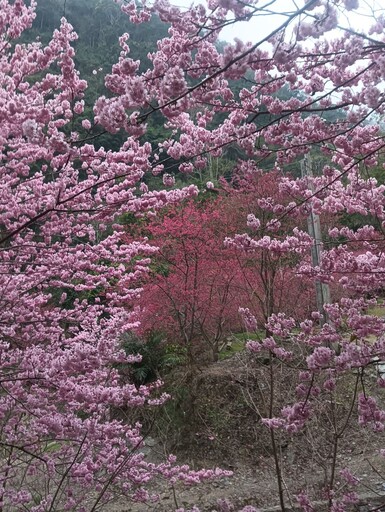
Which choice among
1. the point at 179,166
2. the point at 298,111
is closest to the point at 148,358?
the point at 179,166

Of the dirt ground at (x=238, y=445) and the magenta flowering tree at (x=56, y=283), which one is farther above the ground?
the magenta flowering tree at (x=56, y=283)

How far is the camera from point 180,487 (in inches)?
251

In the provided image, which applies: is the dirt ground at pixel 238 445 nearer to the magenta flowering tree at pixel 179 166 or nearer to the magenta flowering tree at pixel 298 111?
the magenta flowering tree at pixel 179 166

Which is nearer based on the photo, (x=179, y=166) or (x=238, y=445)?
(x=179, y=166)

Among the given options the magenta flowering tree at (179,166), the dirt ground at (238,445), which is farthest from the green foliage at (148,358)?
the magenta flowering tree at (179,166)

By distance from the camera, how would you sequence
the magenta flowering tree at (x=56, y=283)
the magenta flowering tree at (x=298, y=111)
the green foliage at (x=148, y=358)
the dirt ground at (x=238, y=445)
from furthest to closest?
the green foliage at (x=148, y=358), the dirt ground at (x=238, y=445), the magenta flowering tree at (x=56, y=283), the magenta flowering tree at (x=298, y=111)

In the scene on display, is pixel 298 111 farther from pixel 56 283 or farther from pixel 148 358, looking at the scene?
pixel 148 358

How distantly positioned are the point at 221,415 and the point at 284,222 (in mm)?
4629

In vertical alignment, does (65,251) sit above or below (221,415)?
above

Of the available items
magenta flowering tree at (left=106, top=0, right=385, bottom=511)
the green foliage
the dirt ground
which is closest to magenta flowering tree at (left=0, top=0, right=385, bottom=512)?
magenta flowering tree at (left=106, top=0, right=385, bottom=511)

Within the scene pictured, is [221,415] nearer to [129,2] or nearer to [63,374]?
[63,374]

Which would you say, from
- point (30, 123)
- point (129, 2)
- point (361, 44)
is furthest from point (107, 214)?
point (361, 44)

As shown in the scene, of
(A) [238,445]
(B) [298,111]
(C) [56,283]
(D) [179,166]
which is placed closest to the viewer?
(B) [298,111]

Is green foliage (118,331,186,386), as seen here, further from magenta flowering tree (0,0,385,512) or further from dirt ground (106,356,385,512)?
magenta flowering tree (0,0,385,512)
